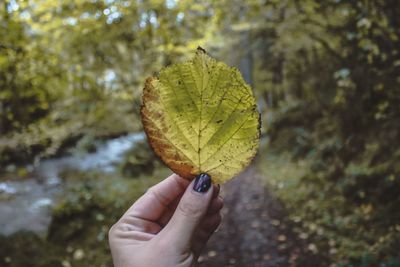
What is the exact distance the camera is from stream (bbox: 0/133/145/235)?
19.3 feet

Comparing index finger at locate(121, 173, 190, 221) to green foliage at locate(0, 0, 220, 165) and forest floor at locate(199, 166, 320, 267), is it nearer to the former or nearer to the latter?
green foliage at locate(0, 0, 220, 165)

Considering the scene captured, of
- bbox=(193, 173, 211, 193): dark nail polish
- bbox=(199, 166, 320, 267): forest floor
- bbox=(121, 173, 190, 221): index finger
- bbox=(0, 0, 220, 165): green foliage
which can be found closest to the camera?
bbox=(193, 173, 211, 193): dark nail polish

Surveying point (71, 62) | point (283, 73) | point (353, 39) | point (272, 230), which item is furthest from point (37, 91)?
point (283, 73)

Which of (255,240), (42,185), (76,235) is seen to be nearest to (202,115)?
(255,240)

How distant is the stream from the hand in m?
4.99

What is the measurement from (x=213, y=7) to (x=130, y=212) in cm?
491

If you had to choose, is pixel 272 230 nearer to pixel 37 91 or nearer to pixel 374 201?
pixel 374 201

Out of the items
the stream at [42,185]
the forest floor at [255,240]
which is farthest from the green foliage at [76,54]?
the forest floor at [255,240]

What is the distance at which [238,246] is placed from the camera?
5.49m

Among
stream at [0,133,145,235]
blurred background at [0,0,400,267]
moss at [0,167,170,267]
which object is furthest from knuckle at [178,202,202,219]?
stream at [0,133,145,235]

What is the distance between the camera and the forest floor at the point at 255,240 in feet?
16.3

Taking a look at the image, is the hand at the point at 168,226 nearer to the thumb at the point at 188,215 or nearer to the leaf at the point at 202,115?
the thumb at the point at 188,215

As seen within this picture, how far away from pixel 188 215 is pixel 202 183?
0.53 feet

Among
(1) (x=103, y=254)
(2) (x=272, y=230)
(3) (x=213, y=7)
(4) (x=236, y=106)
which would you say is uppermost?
(3) (x=213, y=7)
